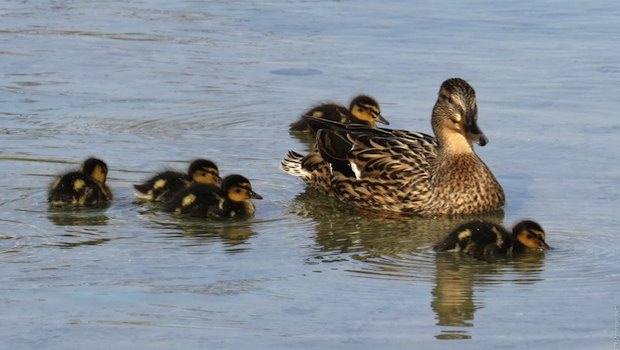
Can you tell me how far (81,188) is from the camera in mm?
7316

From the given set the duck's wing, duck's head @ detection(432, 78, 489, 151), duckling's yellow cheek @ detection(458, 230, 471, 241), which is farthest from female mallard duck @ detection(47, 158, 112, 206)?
duckling's yellow cheek @ detection(458, 230, 471, 241)

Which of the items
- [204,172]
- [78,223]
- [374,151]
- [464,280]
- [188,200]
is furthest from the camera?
[374,151]

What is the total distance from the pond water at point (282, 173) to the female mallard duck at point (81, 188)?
0.08 m

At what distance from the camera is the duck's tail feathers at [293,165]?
8.10 m

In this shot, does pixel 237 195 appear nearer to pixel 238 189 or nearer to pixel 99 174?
pixel 238 189

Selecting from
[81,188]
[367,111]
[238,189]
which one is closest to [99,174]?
[81,188]

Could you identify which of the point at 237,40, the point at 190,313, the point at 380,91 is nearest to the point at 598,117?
the point at 380,91

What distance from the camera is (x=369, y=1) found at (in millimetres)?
12359

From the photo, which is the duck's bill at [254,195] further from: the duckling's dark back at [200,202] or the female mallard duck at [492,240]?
the female mallard duck at [492,240]

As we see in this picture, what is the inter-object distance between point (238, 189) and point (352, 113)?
2026 mm

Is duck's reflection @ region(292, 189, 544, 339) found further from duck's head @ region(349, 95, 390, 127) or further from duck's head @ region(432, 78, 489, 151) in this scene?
duck's head @ region(349, 95, 390, 127)

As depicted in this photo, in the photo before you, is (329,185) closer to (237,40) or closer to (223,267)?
(223,267)

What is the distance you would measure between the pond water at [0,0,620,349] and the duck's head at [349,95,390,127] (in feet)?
0.54

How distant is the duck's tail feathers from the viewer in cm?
810
